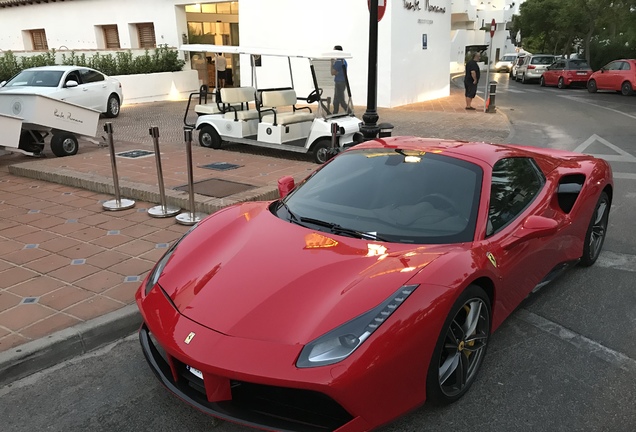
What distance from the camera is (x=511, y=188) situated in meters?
3.67

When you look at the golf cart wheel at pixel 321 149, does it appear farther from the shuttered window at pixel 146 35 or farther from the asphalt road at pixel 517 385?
the shuttered window at pixel 146 35

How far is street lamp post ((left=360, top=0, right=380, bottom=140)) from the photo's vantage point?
7520 mm

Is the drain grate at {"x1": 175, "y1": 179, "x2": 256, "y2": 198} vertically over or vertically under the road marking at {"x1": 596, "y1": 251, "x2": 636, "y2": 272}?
over

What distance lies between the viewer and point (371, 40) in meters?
7.67

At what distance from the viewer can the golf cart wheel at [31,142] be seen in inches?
383

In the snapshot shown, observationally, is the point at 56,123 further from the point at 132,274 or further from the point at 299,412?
the point at 299,412

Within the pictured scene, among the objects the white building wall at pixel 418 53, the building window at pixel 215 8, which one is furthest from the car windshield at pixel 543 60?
the building window at pixel 215 8

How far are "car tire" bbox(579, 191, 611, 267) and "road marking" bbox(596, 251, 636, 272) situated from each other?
9 cm

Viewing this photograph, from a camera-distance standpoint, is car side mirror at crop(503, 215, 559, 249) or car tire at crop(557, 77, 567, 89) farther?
car tire at crop(557, 77, 567, 89)

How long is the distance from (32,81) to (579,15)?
112ft

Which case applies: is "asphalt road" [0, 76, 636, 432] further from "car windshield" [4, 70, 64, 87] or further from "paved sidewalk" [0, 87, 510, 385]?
"car windshield" [4, 70, 64, 87]

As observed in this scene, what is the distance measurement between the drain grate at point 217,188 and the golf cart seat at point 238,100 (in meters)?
3.12

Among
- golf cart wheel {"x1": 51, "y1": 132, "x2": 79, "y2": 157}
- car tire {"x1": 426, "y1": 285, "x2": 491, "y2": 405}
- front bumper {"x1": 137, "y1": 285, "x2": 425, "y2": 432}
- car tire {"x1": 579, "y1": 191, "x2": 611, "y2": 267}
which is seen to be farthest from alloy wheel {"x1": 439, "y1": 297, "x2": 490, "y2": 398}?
golf cart wheel {"x1": 51, "y1": 132, "x2": 79, "y2": 157}

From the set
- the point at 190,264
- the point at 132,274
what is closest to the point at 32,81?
the point at 132,274
